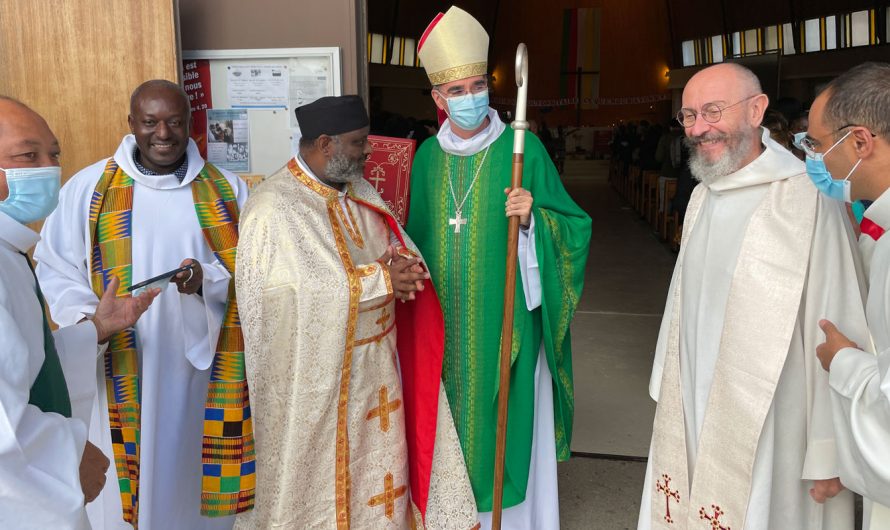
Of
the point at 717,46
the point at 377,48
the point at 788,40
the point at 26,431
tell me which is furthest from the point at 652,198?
the point at 717,46

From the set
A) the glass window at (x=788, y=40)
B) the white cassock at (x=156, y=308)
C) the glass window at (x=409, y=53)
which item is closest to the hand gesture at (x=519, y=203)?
the white cassock at (x=156, y=308)

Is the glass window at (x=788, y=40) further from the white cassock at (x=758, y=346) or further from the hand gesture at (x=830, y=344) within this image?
the hand gesture at (x=830, y=344)

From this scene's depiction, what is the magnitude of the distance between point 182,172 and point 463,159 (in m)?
1.03

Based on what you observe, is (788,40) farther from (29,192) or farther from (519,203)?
(29,192)

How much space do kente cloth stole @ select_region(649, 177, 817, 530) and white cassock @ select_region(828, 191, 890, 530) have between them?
284mm

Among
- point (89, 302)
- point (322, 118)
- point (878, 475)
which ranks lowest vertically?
point (878, 475)

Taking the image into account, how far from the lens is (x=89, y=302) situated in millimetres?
2592

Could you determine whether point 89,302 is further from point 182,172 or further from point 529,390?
point 529,390

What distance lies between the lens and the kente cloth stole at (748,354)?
2.12 meters

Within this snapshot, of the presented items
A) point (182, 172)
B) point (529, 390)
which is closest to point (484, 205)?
point (529, 390)

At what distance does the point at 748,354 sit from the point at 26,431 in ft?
5.93

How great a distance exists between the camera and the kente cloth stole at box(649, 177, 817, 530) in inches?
83.3

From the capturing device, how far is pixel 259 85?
138 inches

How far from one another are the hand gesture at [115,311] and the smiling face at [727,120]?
170 centimetres
